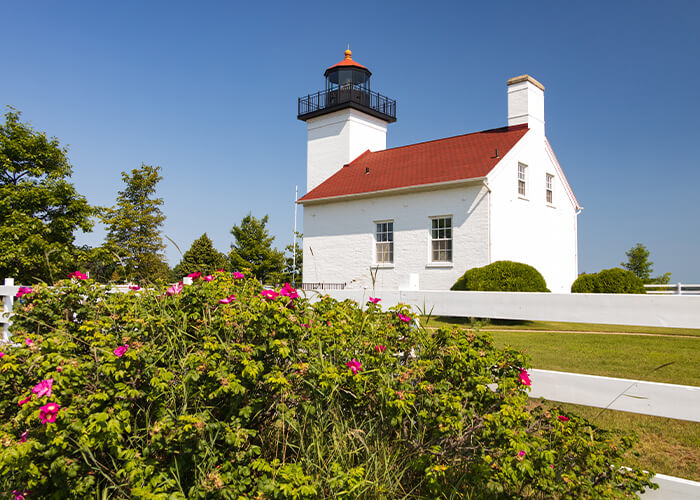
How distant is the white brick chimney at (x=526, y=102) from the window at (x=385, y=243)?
6.79 m

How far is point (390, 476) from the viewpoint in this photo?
2441 mm

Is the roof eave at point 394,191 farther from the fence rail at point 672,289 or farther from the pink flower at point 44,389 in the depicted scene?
the pink flower at point 44,389

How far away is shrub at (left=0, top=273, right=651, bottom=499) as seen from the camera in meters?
2.22

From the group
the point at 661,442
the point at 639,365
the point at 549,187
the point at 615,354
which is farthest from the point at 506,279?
the point at 661,442

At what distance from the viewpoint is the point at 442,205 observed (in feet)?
57.6

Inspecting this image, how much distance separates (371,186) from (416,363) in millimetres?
17027

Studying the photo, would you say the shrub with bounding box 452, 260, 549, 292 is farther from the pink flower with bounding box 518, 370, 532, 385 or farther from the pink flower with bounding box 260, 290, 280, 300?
the pink flower with bounding box 260, 290, 280, 300

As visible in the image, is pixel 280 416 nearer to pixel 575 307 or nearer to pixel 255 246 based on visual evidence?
pixel 575 307

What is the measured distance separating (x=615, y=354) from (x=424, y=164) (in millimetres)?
12379

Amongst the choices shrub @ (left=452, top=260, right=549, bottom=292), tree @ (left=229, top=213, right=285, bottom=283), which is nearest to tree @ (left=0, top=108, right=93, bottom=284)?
tree @ (left=229, top=213, right=285, bottom=283)

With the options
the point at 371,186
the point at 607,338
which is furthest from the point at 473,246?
the point at 607,338

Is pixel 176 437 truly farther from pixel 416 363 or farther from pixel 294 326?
pixel 416 363

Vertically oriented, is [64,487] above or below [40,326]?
below

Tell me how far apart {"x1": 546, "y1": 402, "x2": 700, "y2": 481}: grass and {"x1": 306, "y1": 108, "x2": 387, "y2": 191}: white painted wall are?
19.7 metres
